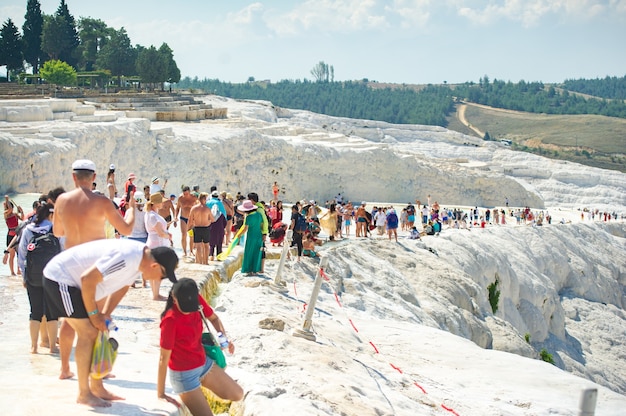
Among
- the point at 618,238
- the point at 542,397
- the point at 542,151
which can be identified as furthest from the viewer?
the point at 542,151

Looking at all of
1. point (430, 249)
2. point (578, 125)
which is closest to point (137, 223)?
point (430, 249)

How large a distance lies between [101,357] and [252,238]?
243 inches

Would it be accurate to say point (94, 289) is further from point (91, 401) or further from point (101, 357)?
point (91, 401)

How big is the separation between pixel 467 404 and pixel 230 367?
3.17m

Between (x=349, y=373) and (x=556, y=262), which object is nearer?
(x=349, y=373)

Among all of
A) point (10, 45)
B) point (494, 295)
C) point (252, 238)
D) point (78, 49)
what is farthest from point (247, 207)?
point (78, 49)

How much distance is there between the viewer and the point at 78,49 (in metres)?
63.7

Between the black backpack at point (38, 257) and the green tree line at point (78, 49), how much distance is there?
46253 mm

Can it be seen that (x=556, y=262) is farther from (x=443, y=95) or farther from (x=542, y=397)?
(x=443, y=95)

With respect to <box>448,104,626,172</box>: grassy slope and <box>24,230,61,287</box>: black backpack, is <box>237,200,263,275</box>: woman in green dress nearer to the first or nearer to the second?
<box>24,230,61,287</box>: black backpack

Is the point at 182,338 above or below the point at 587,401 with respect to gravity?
below

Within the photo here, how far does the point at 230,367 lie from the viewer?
6902mm

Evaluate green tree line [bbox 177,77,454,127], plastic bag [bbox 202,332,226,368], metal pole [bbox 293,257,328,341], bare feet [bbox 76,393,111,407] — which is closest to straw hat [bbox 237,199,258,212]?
metal pole [bbox 293,257,328,341]

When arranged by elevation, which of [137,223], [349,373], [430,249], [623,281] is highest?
[137,223]
